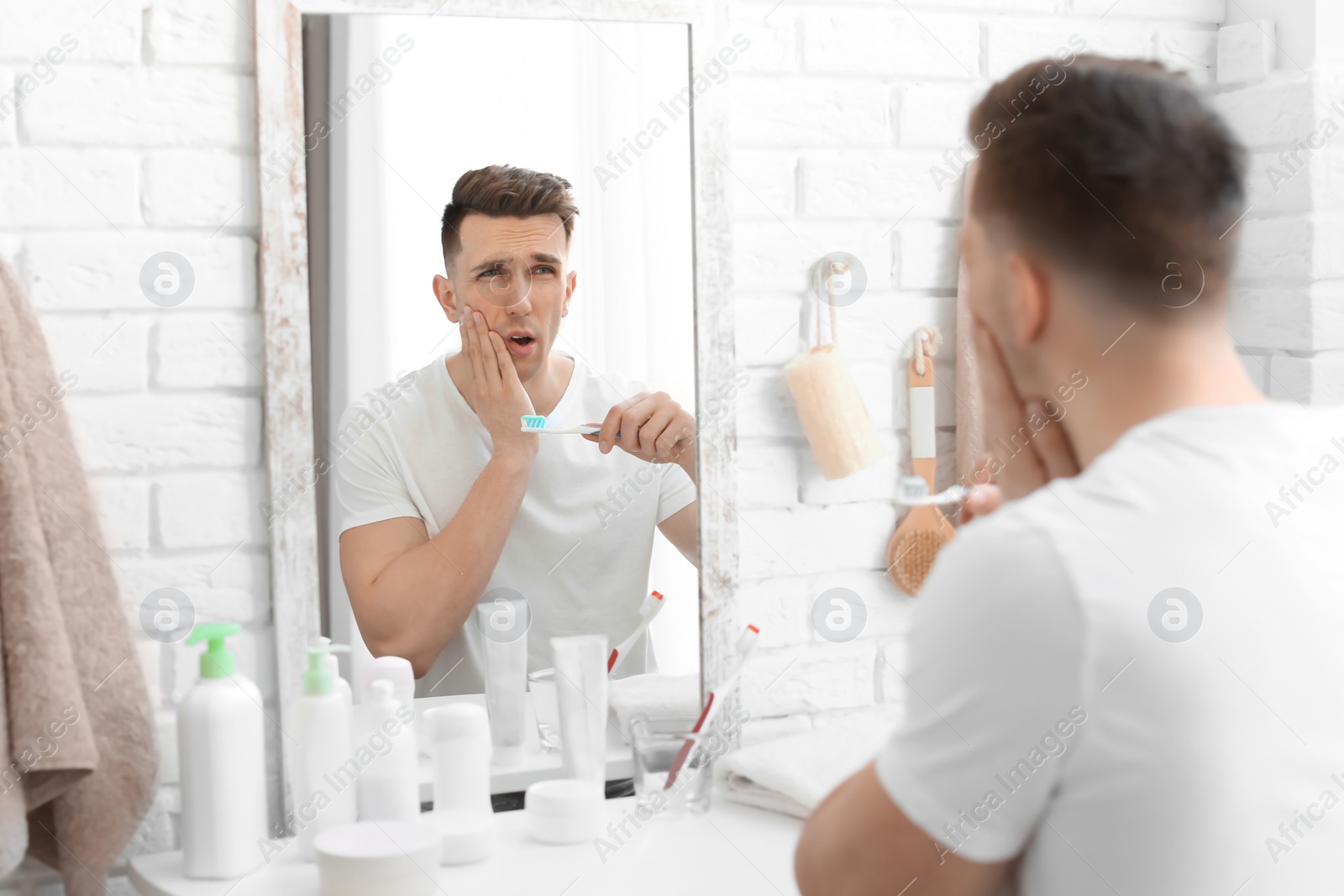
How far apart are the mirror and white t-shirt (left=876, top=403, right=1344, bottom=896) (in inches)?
22.9

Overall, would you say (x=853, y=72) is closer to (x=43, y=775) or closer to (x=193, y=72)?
(x=193, y=72)

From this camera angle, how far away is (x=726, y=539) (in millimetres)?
1215

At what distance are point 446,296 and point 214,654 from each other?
1.27 feet

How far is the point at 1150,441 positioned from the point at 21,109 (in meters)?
0.96

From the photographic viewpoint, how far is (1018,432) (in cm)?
75

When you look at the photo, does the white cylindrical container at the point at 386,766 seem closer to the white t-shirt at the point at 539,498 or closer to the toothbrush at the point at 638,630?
the white t-shirt at the point at 539,498

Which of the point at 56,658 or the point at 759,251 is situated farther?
the point at 759,251

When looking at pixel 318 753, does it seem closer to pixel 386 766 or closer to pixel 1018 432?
pixel 386 766

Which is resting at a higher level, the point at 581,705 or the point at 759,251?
the point at 759,251

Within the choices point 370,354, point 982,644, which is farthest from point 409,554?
point 982,644

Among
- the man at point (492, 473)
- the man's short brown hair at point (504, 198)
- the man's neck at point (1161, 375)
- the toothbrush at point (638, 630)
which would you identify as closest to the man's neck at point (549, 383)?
the man at point (492, 473)

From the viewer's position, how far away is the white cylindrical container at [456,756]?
108 centimetres

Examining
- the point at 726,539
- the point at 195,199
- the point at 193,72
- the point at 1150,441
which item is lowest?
the point at 726,539

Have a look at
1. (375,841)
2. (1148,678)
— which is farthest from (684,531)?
(1148,678)
